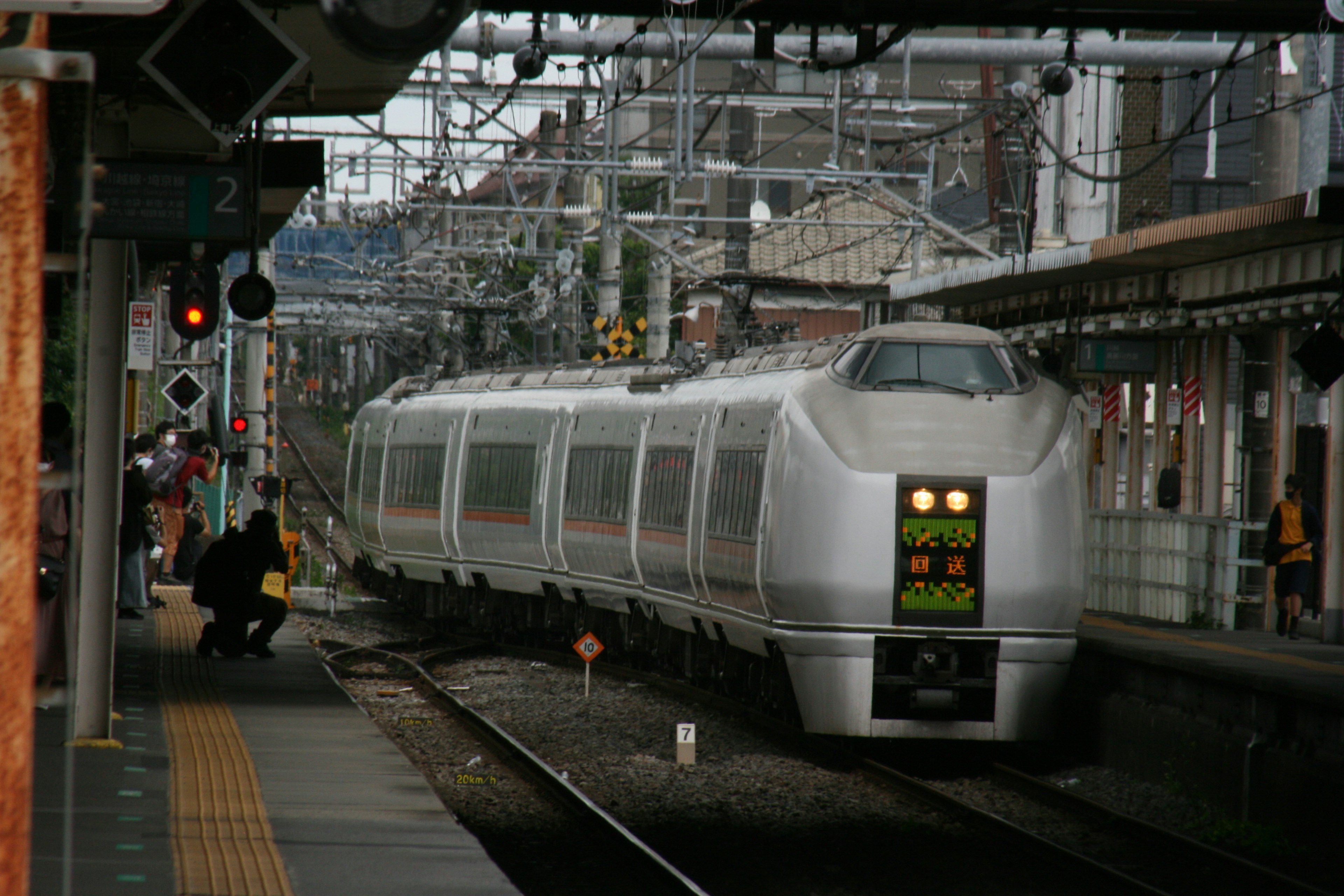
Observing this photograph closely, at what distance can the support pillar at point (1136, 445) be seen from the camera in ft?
65.8

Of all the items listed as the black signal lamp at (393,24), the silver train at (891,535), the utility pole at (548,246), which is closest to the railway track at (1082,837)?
the silver train at (891,535)

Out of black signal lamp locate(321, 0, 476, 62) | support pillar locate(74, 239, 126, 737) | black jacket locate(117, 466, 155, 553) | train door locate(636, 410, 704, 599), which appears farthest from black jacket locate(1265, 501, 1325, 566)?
black signal lamp locate(321, 0, 476, 62)

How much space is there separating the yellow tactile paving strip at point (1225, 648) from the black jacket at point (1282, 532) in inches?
43.3

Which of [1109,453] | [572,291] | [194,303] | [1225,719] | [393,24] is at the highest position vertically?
[572,291]

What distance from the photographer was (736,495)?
1394 cm

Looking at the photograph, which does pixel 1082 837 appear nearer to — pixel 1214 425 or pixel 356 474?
pixel 1214 425

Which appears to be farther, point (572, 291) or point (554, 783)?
point (572, 291)

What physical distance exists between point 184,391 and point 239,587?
557cm

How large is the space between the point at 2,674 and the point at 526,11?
29.9ft

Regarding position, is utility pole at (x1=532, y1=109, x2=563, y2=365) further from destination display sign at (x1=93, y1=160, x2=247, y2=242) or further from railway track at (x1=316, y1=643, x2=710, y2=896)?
destination display sign at (x1=93, y1=160, x2=247, y2=242)

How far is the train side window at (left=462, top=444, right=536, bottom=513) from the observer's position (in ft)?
70.3

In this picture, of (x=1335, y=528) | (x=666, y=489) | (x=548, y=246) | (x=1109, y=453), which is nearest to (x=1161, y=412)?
(x=1109, y=453)

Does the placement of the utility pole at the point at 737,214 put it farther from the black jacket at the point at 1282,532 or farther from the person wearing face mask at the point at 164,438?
the person wearing face mask at the point at 164,438

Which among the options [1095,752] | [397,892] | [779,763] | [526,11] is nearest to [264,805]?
[397,892]
